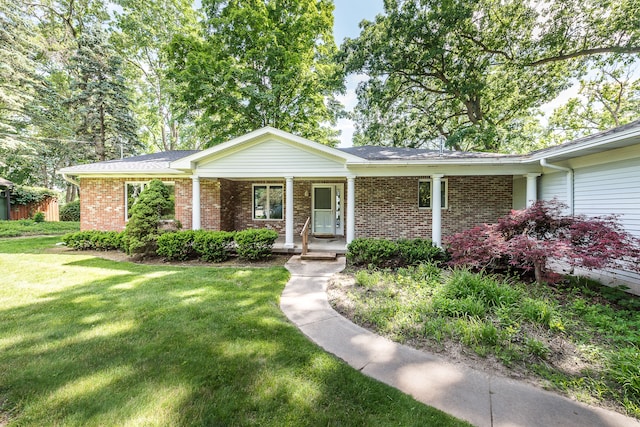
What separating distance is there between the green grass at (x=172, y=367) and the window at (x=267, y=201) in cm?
646

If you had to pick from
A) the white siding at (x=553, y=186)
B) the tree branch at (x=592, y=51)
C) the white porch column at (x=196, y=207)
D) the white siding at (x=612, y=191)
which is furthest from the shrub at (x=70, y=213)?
the tree branch at (x=592, y=51)

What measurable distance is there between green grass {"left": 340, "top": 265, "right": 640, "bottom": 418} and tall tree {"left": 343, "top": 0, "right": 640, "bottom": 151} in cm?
1100

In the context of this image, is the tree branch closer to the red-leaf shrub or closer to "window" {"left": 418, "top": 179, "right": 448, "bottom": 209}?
"window" {"left": 418, "top": 179, "right": 448, "bottom": 209}

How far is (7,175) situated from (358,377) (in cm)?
3701

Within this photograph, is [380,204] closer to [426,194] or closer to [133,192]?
[426,194]

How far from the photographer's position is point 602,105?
17250mm

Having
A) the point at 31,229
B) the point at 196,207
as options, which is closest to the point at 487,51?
the point at 196,207

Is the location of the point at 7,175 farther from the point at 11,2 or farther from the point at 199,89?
the point at 199,89

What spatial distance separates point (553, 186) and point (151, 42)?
81.3 feet

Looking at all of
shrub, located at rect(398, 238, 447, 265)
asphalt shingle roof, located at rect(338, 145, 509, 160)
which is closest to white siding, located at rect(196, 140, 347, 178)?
asphalt shingle roof, located at rect(338, 145, 509, 160)

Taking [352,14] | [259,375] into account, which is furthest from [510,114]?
[259,375]

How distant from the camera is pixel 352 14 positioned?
1359 centimetres

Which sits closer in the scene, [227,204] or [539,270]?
[539,270]

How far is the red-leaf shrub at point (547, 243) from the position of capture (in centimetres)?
454
